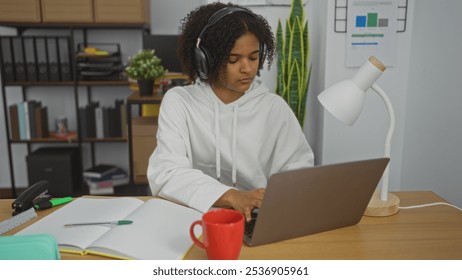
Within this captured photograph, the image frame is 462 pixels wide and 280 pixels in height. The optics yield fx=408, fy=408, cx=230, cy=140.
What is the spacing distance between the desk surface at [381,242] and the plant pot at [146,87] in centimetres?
164

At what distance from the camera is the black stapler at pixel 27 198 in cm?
95

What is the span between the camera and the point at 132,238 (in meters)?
0.76

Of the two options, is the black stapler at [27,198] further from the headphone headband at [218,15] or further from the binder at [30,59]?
the binder at [30,59]

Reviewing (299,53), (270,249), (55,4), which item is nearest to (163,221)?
(270,249)

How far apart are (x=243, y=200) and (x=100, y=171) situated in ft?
8.47

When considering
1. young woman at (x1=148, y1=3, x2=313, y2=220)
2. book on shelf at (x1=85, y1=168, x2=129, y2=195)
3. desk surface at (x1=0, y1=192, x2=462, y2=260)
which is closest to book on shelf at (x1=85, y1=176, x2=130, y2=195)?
book on shelf at (x1=85, y1=168, x2=129, y2=195)

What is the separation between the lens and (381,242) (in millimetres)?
810

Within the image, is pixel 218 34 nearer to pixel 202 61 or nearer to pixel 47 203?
pixel 202 61

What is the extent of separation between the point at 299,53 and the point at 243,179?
113cm

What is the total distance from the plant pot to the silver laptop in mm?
1840

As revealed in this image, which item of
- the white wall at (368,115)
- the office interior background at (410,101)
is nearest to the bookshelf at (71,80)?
the office interior background at (410,101)

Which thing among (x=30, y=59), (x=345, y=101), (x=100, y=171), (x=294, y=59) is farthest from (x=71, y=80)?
(x=345, y=101)

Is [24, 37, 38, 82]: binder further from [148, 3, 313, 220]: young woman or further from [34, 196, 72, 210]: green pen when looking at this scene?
[34, 196, 72, 210]: green pen
